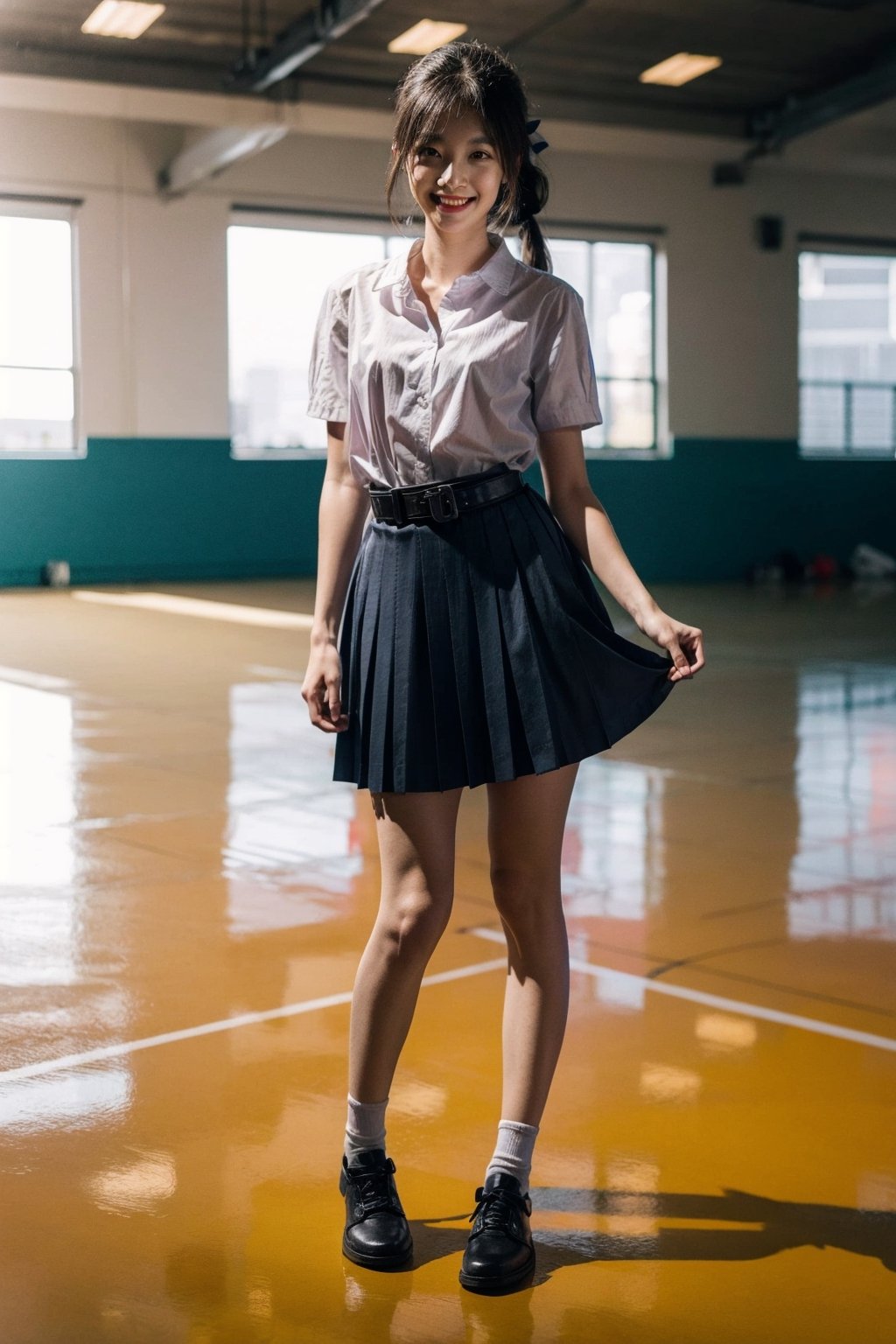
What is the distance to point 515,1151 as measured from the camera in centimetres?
212

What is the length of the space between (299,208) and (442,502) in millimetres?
13397

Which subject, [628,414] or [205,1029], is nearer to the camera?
[205,1029]

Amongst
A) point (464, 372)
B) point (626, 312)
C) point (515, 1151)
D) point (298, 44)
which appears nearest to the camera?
point (464, 372)

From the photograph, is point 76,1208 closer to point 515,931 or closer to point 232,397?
point 515,931

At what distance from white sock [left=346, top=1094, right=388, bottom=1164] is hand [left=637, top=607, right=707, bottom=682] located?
2.25 feet

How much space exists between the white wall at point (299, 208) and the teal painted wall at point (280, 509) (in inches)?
12.2

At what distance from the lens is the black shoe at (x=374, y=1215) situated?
6.78 feet

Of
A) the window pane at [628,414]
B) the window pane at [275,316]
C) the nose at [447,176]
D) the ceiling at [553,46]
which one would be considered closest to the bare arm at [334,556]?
the nose at [447,176]

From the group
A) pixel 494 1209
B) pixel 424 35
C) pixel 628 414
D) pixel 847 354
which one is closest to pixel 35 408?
pixel 424 35

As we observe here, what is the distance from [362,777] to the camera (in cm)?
212

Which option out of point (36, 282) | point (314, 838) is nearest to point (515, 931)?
point (314, 838)

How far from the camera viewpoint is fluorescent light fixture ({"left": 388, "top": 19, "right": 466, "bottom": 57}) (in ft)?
40.2

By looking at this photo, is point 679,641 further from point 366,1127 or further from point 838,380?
point 838,380

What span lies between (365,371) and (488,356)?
157 millimetres
